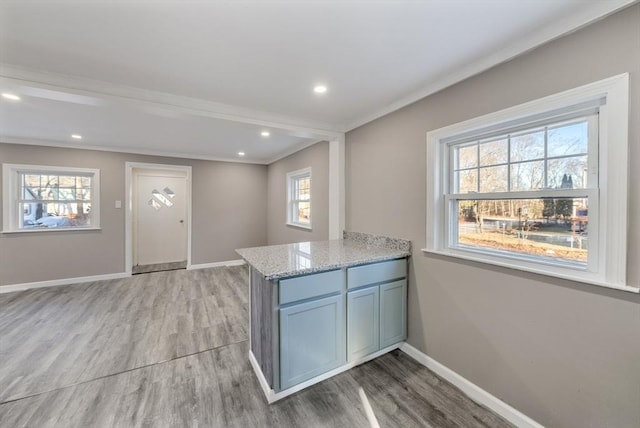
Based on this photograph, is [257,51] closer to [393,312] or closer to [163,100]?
[163,100]

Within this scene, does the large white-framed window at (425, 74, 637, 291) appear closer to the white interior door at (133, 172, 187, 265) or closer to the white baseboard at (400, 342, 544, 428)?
the white baseboard at (400, 342, 544, 428)

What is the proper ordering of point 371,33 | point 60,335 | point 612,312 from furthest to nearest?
point 60,335 < point 371,33 < point 612,312

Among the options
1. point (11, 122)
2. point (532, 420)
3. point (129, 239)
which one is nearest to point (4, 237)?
point (129, 239)

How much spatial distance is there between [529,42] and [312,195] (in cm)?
306

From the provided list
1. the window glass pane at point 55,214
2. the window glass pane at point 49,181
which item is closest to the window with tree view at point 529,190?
the window glass pane at point 55,214

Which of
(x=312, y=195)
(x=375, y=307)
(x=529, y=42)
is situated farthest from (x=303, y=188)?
(x=529, y=42)

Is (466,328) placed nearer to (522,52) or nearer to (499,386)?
(499,386)

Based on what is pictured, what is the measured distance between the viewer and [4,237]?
3.89 metres

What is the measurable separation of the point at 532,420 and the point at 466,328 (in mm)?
574

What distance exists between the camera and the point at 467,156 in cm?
204

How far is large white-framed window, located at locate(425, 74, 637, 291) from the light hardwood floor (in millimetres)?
1093

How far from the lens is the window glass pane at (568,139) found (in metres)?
1.43

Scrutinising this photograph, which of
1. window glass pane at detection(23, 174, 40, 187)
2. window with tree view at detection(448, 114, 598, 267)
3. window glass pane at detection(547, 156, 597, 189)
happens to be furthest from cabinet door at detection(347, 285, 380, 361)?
window glass pane at detection(23, 174, 40, 187)

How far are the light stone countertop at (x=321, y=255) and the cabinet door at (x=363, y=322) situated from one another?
0.94 feet
